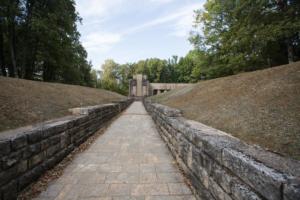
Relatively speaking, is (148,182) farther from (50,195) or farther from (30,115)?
(30,115)

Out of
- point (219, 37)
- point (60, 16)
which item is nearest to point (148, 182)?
point (219, 37)

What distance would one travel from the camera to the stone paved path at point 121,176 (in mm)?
2730

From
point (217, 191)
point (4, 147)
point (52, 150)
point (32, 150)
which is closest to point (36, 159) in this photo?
point (32, 150)

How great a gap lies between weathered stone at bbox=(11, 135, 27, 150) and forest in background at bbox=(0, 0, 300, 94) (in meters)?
11.8

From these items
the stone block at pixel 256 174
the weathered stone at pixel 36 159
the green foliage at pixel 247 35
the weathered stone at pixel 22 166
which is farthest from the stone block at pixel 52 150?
the green foliage at pixel 247 35

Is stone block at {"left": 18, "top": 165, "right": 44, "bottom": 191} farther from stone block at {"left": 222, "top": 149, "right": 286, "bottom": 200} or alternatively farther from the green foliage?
the green foliage

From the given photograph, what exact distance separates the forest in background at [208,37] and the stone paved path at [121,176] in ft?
32.7

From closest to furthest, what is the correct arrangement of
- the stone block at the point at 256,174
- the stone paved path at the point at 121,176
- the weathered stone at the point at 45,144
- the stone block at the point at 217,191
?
the stone block at the point at 256,174 → the stone block at the point at 217,191 → the stone paved path at the point at 121,176 → the weathered stone at the point at 45,144

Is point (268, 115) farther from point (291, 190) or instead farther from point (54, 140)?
point (54, 140)

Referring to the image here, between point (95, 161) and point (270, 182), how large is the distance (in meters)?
3.50

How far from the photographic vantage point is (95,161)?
404 centimetres

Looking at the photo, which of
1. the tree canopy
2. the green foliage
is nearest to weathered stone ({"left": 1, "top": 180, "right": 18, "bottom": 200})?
the green foliage

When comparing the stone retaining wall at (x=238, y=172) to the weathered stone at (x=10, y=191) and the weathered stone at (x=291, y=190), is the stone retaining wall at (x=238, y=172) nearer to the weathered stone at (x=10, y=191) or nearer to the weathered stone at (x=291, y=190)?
the weathered stone at (x=291, y=190)

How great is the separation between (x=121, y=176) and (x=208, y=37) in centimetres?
1750
